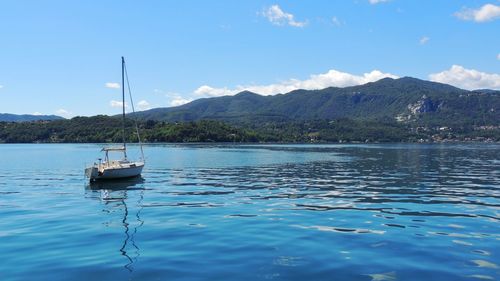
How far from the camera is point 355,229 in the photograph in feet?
76.8

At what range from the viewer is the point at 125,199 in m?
37.9

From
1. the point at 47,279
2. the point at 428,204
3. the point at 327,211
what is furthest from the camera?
the point at 428,204

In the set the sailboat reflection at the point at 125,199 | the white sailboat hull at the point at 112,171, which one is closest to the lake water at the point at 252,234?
the sailboat reflection at the point at 125,199

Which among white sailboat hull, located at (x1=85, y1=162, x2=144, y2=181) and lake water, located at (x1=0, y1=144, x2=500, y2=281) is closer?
lake water, located at (x1=0, y1=144, x2=500, y2=281)

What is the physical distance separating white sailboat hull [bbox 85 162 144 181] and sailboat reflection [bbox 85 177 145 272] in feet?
2.30

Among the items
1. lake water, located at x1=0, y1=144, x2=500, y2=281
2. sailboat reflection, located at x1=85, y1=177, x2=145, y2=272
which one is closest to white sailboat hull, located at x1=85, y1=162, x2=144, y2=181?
sailboat reflection, located at x1=85, y1=177, x2=145, y2=272

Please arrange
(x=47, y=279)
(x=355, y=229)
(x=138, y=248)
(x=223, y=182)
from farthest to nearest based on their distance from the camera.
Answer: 1. (x=223, y=182)
2. (x=355, y=229)
3. (x=138, y=248)
4. (x=47, y=279)

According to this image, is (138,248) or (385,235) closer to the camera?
(138,248)

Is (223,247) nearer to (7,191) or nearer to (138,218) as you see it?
(138,218)

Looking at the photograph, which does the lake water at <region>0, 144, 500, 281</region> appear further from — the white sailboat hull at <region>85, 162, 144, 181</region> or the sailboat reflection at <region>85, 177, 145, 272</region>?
the white sailboat hull at <region>85, 162, 144, 181</region>

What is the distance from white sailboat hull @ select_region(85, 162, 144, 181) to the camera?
2005 inches

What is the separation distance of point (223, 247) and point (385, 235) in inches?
325

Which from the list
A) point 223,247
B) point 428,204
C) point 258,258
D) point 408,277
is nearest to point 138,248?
point 223,247

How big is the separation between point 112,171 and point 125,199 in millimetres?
16790
